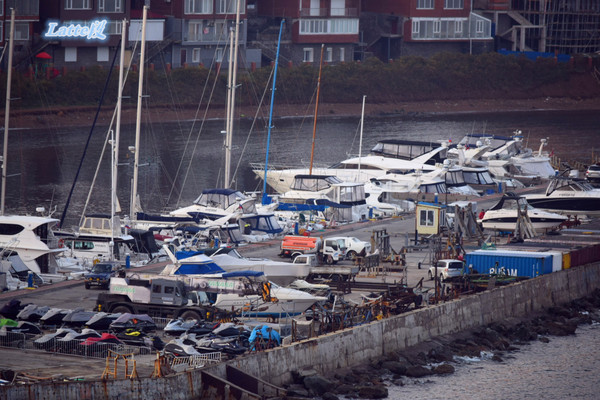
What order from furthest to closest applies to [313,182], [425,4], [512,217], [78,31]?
[425,4], [78,31], [313,182], [512,217]

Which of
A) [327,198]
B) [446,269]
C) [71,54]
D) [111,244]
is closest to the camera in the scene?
[446,269]

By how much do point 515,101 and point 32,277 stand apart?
8676 centimetres

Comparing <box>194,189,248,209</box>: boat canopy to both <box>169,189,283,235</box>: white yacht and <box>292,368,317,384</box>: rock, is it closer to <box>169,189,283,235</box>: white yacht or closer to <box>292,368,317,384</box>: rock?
<box>169,189,283,235</box>: white yacht

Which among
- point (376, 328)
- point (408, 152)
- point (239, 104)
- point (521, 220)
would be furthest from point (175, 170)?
point (376, 328)

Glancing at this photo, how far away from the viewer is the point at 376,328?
35375 mm

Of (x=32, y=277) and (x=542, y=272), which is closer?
(x=32, y=277)

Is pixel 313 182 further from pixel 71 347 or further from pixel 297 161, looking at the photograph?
pixel 71 347

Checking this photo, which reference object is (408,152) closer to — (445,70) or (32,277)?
(32,277)

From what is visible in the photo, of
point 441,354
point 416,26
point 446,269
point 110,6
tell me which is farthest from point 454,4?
point 441,354

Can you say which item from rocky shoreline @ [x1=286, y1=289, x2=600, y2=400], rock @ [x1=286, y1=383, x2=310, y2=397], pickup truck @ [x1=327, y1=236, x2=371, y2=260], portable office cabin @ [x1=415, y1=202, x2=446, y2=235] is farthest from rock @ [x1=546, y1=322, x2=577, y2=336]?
rock @ [x1=286, y1=383, x2=310, y2=397]

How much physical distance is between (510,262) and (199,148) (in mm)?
45366

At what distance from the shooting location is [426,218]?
49.7m

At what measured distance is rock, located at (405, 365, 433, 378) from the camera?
34.6 m

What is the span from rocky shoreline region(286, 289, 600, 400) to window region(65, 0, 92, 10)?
2373 inches
